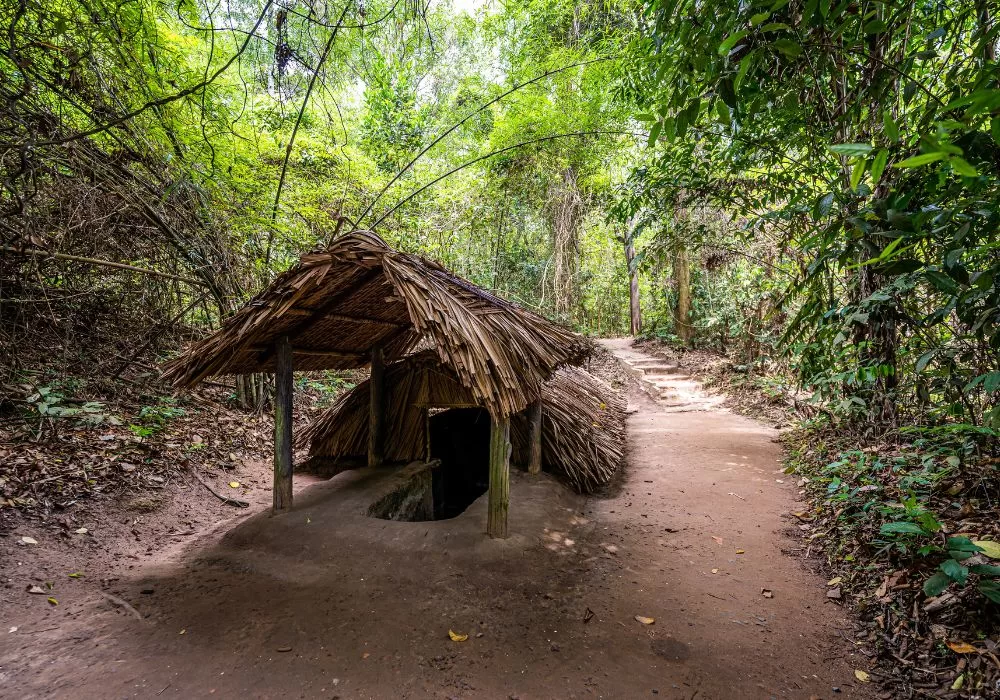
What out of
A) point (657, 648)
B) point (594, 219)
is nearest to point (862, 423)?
point (657, 648)

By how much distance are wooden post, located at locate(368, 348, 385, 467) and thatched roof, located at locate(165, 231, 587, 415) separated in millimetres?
382

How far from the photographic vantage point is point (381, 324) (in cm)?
433

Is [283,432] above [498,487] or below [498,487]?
above

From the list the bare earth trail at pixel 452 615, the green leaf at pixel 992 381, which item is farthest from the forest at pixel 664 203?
the bare earth trail at pixel 452 615

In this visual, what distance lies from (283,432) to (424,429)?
59.5 inches

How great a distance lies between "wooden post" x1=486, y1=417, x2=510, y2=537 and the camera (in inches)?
130

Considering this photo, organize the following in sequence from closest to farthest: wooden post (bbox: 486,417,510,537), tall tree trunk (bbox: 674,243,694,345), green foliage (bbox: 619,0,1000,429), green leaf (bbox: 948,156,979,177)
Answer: green leaf (bbox: 948,156,979,177) → green foliage (bbox: 619,0,1000,429) → wooden post (bbox: 486,417,510,537) → tall tree trunk (bbox: 674,243,694,345)

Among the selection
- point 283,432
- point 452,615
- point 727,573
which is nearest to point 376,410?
point 283,432

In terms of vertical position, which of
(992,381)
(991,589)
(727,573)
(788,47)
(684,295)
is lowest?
(727,573)

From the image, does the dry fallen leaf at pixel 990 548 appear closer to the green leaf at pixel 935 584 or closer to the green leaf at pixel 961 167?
the green leaf at pixel 935 584

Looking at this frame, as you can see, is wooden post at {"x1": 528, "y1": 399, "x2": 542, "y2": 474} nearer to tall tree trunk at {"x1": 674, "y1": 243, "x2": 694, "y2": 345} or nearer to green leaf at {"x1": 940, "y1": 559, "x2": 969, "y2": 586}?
green leaf at {"x1": 940, "y1": 559, "x2": 969, "y2": 586}

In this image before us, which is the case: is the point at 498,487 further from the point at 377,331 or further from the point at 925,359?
the point at 925,359

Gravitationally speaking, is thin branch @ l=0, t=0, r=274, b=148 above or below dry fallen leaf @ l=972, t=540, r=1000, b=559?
above

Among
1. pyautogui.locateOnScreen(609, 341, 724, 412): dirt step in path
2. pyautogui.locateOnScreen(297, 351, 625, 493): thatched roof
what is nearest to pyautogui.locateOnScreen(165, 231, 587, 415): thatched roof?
pyautogui.locateOnScreen(297, 351, 625, 493): thatched roof
